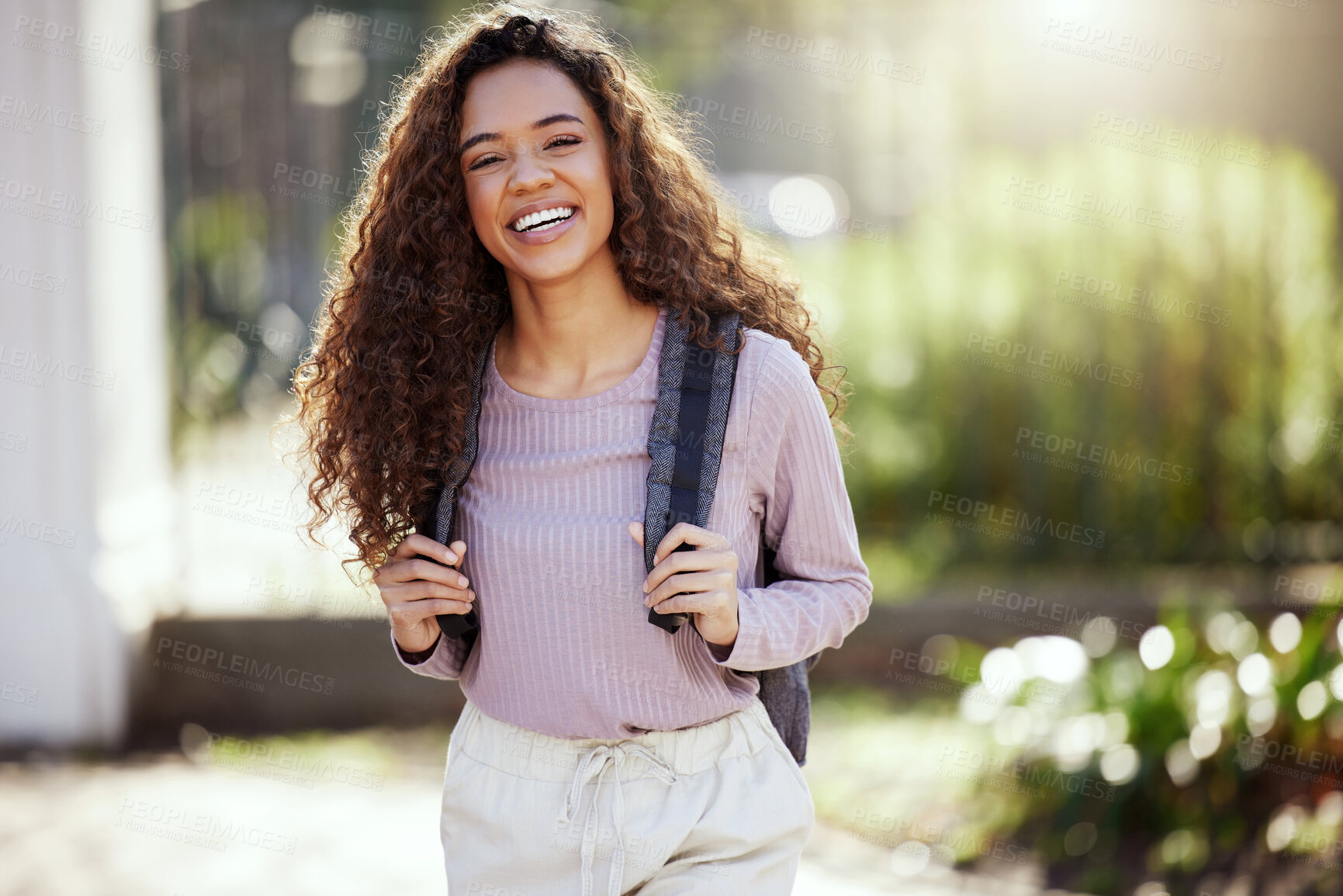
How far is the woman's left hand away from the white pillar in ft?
11.8

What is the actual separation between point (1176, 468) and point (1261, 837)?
8.14 feet

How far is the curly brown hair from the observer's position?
210 cm

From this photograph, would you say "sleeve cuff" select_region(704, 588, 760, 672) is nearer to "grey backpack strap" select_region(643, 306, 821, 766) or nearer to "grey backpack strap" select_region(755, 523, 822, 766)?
"grey backpack strap" select_region(643, 306, 821, 766)

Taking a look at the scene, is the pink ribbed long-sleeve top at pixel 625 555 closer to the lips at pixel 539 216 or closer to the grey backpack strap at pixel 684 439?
the grey backpack strap at pixel 684 439

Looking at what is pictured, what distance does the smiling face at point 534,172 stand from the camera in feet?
6.65

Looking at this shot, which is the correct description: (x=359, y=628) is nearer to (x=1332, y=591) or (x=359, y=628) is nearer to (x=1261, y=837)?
(x=1261, y=837)

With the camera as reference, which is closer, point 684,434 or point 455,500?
point 684,434

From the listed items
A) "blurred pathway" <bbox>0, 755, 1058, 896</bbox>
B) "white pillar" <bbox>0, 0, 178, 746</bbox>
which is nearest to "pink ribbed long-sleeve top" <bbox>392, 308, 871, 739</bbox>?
"blurred pathway" <bbox>0, 755, 1058, 896</bbox>

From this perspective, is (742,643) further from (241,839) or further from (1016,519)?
(1016,519)

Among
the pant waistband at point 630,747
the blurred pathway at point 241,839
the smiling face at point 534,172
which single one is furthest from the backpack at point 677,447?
the blurred pathway at point 241,839

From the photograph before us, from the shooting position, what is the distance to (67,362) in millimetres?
4645

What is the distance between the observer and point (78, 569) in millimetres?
4676

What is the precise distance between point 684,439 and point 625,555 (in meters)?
0.21

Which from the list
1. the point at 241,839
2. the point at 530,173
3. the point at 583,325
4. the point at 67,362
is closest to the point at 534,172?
the point at 530,173
